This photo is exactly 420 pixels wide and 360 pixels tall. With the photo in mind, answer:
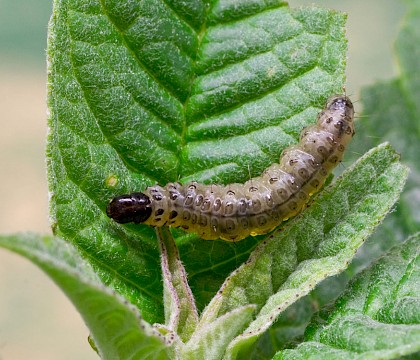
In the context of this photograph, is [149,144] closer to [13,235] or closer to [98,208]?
[98,208]

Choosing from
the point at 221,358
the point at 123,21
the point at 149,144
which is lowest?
the point at 221,358

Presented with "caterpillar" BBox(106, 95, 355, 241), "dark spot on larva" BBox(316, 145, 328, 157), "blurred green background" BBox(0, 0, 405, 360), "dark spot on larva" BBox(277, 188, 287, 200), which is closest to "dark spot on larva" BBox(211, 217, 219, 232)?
"caterpillar" BBox(106, 95, 355, 241)

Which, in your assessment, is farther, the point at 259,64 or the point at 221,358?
the point at 259,64

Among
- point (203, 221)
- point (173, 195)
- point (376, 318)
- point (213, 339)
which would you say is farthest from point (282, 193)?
point (213, 339)

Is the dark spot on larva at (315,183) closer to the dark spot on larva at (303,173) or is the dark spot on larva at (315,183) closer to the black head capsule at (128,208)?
the dark spot on larva at (303,173)

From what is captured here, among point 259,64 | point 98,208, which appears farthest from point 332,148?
point 98,208

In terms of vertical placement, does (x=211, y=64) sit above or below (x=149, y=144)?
above

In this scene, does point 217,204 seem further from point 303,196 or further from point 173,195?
point 303,196

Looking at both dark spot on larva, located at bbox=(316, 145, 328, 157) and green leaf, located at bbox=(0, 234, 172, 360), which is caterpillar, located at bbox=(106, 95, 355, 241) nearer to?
dark spot on larva, located at bbox=(316, 145, 328, 157)
